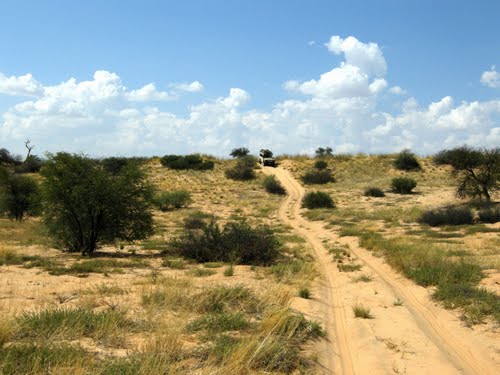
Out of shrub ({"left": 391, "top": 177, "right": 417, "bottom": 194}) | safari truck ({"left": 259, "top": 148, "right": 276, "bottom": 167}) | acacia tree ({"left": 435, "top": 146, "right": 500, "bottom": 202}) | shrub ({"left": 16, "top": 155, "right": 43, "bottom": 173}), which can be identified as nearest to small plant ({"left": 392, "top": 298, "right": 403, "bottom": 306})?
acacia tree ({"left": 435, "top": 146, "right": 500, "bottom": 202})

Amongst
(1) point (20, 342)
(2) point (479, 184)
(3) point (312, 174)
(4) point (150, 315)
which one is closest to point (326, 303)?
(4) point (150, 315)

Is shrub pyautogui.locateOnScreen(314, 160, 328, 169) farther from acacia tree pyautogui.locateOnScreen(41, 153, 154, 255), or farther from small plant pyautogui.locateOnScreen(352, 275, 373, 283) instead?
small plant pyautogui.locateOnScreen(352, 275, 373, 283)

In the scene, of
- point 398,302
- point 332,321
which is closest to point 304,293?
A: point 332,321

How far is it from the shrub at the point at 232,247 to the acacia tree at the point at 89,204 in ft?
10.6

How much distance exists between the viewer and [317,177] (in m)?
56.0

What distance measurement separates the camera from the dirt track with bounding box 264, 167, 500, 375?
6.36 meters

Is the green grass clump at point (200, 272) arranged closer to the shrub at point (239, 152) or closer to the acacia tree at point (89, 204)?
the acacia tree at point (89, 204)

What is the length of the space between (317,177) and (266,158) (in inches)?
600

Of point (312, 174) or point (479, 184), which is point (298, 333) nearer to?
point (479, 184)

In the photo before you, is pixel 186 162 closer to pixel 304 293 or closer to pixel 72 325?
pixel 304 293

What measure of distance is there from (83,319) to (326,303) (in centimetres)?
531

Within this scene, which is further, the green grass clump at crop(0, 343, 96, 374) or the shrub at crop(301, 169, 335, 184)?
the shrub at crop(301, 169, 335, 184)

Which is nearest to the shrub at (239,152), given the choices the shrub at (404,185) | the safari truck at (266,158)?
the safari truck at (266,158)

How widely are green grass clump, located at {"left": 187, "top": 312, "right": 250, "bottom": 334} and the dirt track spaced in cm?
136
